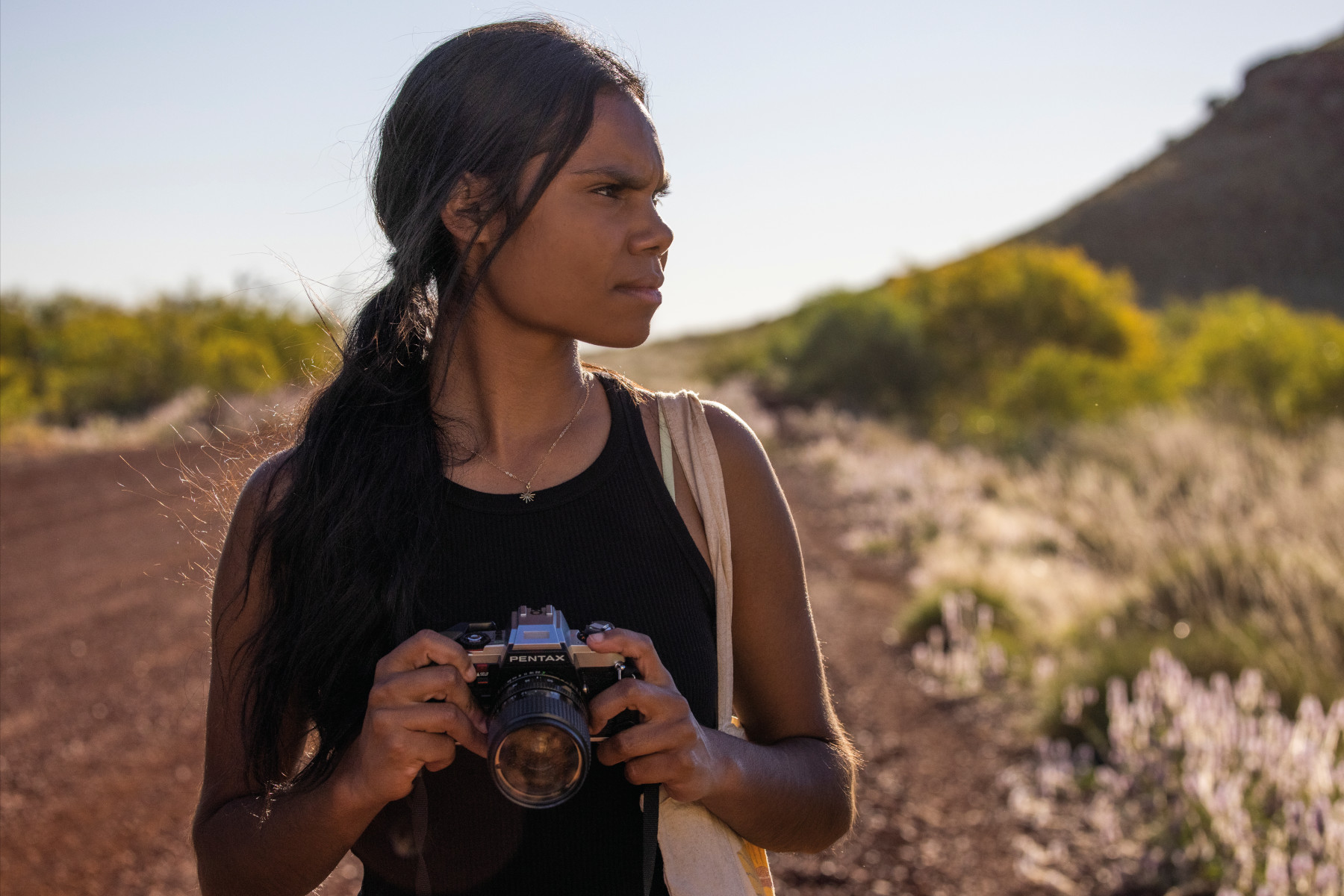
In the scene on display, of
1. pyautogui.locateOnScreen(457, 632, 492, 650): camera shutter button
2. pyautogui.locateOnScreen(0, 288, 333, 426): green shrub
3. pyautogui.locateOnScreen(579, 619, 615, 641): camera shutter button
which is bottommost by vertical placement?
pyautogui.locateOnScreen(0, 288, 333, 426): green shrub

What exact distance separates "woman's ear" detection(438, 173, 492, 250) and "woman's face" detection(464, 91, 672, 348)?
0.07m

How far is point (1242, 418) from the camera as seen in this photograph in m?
13.1

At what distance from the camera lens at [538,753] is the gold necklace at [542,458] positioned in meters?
0.45

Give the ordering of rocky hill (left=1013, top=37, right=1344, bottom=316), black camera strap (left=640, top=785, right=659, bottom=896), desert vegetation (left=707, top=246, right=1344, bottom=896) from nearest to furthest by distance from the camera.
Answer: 1. black camera strap (left=640, top=785, right=659, bottom=896)
2. desert vegetation (left=707, top=246, right=1344, bottom=896)
3. rocky hill (left=1013, top=37, right=1344, bottom=316)

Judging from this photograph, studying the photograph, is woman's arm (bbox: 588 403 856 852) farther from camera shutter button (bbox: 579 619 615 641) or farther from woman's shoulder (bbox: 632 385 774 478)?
camera shutter button (bbox: 579 619 615 641)

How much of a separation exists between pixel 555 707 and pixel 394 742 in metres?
0.24

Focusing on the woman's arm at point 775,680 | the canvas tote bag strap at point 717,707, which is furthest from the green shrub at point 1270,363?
the canvas tote bag strap at point 717,707

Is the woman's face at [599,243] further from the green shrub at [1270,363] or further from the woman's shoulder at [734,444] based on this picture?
the green shrub at [1270,363]

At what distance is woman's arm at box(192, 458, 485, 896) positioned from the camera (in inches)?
52.6

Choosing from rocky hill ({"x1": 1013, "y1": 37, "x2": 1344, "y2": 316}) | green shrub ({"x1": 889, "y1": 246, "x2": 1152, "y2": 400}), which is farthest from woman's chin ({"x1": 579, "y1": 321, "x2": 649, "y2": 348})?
green shrub ({"x1": 889, "y1": 246, "x2": 1152, "y2": 400})

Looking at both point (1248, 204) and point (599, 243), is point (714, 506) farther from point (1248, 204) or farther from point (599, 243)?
point (1248, 204)

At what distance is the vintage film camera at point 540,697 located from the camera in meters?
1.27

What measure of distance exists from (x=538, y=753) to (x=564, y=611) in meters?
0.37

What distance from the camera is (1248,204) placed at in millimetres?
19250
